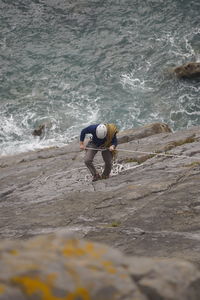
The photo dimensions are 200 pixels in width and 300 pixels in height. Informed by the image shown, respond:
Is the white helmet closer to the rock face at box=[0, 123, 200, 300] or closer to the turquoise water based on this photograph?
the rock face at box=[0, 123, 200, 300]

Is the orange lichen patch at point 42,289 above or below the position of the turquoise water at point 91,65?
below

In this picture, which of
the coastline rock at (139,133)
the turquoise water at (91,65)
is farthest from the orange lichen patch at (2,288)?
the turquoise water at (91,65)

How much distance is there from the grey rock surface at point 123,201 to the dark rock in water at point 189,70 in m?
14.9

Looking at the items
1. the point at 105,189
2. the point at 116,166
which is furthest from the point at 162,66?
the point at 105,189

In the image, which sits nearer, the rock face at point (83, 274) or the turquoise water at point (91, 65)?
the rock face at point (83, 274)

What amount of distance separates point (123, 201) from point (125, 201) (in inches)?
2.9

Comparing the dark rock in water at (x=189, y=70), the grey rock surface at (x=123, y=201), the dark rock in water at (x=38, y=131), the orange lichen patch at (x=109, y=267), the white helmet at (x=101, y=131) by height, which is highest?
the dark rock in water at (x=189, y=70)

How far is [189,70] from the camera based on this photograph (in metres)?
35.8

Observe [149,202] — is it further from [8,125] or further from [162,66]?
[162,66]

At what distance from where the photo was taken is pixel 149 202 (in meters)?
12.7

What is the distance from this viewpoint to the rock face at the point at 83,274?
476 cm

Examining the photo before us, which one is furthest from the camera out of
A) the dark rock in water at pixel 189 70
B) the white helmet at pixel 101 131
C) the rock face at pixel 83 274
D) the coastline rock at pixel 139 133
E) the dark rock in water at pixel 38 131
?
the dark rock in water at pixel 189 70

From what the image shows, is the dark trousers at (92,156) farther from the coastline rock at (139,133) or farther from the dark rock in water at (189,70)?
the dark rock in water at (189,70)

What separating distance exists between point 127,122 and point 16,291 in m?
28.8
